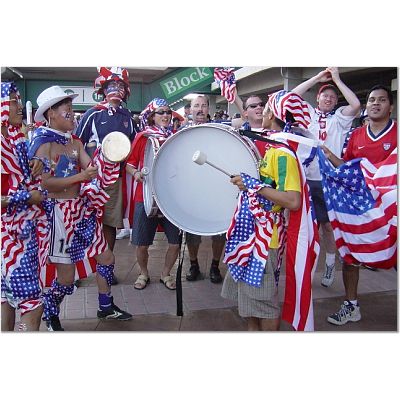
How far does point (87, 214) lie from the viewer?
3127 mm

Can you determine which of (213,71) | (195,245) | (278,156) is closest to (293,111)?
(278,156)

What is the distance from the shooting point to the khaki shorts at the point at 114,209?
4.16 m

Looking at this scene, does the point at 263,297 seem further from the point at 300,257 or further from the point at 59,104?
the point at 59,104

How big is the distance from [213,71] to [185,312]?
1885 millimetres

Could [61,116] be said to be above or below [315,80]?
below

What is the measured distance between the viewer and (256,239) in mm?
2500

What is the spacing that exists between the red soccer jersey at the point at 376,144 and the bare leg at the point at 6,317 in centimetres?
249

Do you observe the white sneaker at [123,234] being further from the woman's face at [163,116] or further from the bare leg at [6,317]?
Result: the bare leg at [6,317]

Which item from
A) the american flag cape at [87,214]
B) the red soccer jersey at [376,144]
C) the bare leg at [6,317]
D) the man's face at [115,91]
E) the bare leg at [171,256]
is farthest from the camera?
the bare leg at [171,256]

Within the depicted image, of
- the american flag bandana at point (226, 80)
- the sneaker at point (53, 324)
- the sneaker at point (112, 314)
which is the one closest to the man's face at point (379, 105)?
the american flag bandana at point (226, 80)

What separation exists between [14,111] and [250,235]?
146 cm

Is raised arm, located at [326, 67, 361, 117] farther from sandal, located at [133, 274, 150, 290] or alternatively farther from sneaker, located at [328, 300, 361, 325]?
sandal, located at [133, 274, 150, 290]

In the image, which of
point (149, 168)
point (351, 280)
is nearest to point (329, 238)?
point (351, 280)

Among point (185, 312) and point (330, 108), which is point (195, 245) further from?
point (330, 108)
